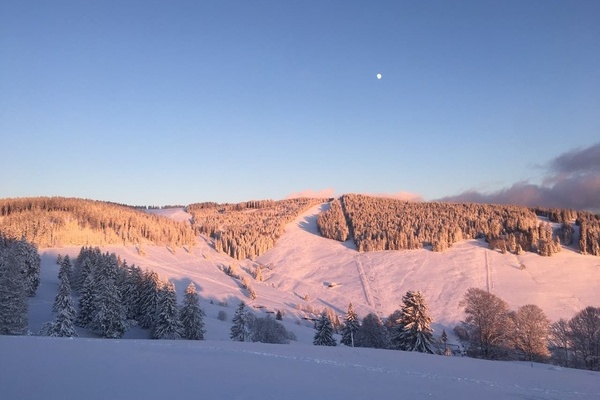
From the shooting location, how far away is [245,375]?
16.7 m

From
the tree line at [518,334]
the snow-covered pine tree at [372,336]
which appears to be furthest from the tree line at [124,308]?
the tree line at [518,334]

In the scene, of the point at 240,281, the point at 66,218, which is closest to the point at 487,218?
the point at 240,281

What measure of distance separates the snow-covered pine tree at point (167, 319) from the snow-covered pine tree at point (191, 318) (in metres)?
1.52

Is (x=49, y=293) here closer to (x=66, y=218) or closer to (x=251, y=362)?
(x=251, y=362)

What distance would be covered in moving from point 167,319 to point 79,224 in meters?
109

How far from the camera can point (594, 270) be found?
124688 millimetres

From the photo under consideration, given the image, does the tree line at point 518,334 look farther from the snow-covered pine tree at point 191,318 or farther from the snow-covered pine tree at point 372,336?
the snow-covered pine tree at point 191,318

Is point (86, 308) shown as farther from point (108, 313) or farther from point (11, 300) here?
point (11, 300)

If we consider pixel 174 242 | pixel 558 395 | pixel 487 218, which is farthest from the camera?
pixel 487 218

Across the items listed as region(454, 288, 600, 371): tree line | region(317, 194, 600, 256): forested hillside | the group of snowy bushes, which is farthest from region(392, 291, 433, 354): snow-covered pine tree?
region(317, 194, 600, 256): forested hillside

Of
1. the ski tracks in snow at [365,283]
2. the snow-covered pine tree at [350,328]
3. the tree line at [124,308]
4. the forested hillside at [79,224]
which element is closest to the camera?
the tree line at [124,308]

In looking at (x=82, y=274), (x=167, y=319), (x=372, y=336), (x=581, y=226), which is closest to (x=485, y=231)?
(x=581, y=226)

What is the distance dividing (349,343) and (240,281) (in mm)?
82163

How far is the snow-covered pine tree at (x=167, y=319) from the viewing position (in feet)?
150
